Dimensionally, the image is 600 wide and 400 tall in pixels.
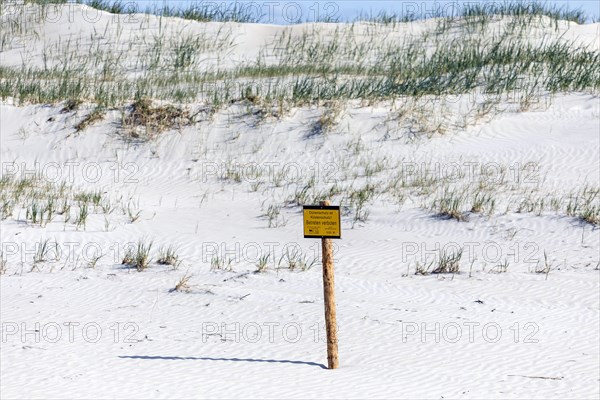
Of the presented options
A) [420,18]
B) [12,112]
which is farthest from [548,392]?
[420,18]

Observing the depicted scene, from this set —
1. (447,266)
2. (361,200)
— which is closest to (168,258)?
(447,266)

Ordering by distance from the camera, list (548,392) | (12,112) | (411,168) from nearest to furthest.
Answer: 1. (548,392)
2. (411,168)
3. (12,112)

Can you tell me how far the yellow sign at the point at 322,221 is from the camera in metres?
6.82

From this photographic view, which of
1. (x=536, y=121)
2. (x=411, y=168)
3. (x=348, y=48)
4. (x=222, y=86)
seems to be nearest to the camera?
(x=411, y=168)

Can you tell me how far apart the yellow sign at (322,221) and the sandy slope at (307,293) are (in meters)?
1.01

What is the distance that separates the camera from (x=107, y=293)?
930 cm

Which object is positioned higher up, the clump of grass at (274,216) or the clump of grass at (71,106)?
the clump of grass at (71,106)

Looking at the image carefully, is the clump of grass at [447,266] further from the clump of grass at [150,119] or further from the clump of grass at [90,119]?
the clump of grass at [90,119]

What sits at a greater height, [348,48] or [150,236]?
[348,48]

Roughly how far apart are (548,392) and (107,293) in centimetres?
430

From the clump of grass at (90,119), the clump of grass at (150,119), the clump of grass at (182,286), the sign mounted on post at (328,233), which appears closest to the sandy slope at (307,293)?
the clump of grass at (182,286)

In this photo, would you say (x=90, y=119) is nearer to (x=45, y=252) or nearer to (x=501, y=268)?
(x=45, y=252)

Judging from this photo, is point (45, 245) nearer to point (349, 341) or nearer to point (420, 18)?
point (349, 341)

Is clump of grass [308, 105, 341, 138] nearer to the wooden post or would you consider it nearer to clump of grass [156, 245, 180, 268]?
clump of grass [156, 245, 180, 268]
